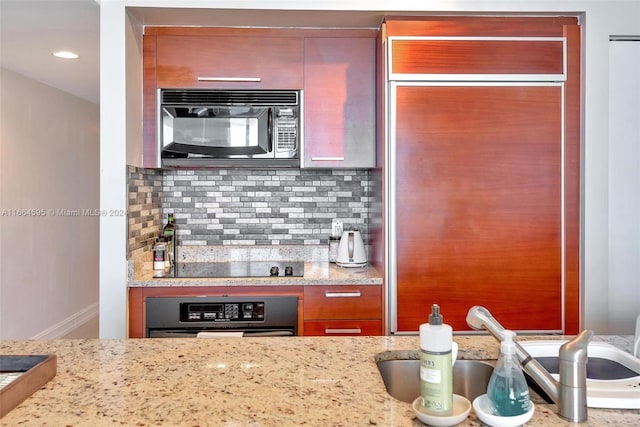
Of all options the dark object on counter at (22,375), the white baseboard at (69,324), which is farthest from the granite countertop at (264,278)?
the white baseboard at (69,324)

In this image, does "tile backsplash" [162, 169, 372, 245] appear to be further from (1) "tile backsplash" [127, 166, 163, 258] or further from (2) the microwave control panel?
(2) the microwave control panel

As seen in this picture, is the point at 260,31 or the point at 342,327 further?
the point at 260,31

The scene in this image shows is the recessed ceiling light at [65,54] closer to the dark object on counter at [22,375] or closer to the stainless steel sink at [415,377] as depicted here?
the dark object on counter at [22,375]

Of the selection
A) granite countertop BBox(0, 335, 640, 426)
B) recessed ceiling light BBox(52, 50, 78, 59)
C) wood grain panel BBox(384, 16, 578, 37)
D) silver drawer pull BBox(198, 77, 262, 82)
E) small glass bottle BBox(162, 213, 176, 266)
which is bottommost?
granite countertop BBox(0, 335, 640, 426)

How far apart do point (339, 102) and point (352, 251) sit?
86 cm

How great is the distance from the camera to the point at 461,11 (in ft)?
8.64

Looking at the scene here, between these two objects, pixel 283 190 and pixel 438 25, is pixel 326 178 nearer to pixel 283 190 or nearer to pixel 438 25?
pixel 283 190

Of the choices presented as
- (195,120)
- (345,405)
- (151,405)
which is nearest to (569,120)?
(195,120)

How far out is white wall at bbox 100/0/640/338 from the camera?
2584 mm

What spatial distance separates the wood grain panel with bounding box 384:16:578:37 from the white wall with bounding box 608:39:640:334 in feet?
1.38

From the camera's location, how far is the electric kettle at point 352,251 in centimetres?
292

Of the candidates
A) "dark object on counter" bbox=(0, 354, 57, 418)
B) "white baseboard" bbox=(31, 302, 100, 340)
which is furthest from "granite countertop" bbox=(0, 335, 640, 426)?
"white baseboard" bbox=(31, 302, 100, 340)

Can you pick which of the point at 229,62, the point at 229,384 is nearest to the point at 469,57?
the point at 229,62

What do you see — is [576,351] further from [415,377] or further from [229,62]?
[229,62]
